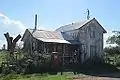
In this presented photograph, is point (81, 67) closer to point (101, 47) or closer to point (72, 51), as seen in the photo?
point (72, 51)

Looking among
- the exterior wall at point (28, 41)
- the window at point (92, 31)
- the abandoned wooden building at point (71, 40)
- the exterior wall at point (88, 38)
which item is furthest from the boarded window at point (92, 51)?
the exterior wall at point (28, 41)

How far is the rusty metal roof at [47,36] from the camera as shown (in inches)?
1320

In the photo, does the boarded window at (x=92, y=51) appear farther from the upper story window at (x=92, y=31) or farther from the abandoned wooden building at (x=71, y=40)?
the upper story window at (x=92, y=31)

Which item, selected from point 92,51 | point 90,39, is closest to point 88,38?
point 90,39

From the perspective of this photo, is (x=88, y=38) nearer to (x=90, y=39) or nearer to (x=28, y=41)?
(x=90, y=39)

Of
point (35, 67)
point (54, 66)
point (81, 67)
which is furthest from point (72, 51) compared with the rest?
point (35, 67)

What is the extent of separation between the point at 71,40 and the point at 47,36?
3640 mm

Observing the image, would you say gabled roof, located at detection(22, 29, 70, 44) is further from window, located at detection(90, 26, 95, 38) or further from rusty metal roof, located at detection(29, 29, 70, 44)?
window, located at detection(90, 26, 95, 38)

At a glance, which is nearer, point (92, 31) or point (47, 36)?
point (47, 36)

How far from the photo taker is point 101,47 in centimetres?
3862

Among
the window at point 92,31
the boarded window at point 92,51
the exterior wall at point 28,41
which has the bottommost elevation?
the boarded window at point 92,51

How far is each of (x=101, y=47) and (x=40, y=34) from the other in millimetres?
10073

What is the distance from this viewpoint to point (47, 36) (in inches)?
1361

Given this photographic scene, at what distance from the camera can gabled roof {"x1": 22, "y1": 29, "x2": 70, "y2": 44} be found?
33531mm
